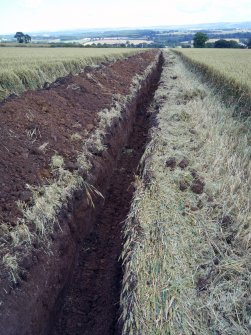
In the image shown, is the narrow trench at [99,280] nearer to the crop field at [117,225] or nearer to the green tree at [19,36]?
the crop field at [117,225]

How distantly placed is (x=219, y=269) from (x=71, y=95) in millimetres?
6404

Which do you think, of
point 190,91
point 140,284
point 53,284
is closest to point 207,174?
point 140,284

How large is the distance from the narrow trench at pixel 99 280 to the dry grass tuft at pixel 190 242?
14.7 inches

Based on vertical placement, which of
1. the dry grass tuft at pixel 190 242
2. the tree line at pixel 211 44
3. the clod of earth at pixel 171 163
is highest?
the dry grass tuft at pixel 190 242

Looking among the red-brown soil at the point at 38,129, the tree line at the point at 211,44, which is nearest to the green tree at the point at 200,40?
the tree line at the point at 211,44

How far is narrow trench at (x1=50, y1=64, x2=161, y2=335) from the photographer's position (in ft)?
12.2

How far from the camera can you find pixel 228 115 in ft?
28.8

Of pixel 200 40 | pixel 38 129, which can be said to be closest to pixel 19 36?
pixel 200 40

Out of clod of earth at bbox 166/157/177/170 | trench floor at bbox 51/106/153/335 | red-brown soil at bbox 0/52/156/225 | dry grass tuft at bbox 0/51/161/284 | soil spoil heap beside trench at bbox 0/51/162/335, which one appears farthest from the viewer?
clod of earth at bbox 166/157/177/170

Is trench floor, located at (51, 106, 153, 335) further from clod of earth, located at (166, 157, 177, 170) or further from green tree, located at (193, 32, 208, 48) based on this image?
green tree, located at (193, 32, 208, 48)

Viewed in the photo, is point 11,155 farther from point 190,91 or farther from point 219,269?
point 190,91

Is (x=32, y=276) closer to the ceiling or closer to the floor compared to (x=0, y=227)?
closer to the floor

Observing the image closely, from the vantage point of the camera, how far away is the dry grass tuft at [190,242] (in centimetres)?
306

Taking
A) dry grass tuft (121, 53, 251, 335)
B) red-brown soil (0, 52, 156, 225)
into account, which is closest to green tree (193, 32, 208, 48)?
red-brown soil (0, 52, 156, 225)
